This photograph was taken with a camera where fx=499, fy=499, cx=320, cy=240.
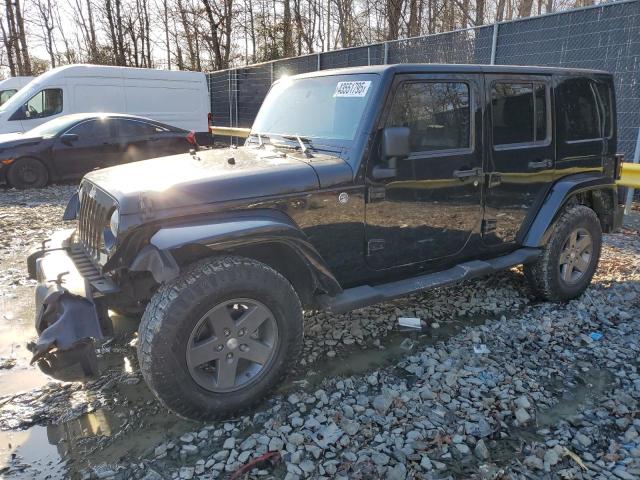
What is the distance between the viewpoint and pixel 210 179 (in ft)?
9.57

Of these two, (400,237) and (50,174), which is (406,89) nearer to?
(400,237)

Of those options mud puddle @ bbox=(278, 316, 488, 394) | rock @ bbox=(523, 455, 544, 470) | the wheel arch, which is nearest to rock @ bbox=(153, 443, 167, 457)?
mud puddle @ bbox=(278, 316, 488, 394)

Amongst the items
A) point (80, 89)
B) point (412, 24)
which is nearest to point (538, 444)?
point (80, 89)

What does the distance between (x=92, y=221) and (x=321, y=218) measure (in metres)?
1.46

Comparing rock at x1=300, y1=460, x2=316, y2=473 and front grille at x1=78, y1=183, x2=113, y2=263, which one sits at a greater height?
front grille at x1=78, y1=183, x2=113, y2=263

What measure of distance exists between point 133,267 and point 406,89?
213 cm

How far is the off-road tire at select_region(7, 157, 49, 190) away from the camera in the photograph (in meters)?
9.48

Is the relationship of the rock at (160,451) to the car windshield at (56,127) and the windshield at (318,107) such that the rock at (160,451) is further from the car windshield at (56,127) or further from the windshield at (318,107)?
the car windshield at (56,127)

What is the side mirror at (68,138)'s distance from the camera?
9.67 meters

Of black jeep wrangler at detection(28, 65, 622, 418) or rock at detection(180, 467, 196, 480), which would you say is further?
black jeep wrangler at detection(28, 65, 622, 418)

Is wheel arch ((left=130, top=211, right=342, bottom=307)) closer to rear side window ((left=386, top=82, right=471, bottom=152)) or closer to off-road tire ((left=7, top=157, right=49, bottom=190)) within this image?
rear side window ((left=386, top=82, right=471, bottom=152))

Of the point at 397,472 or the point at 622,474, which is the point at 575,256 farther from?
the point at 397,472

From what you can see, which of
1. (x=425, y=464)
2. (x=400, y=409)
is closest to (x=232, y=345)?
(x=400, y=409)

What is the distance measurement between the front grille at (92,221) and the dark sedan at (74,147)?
7.07 m
